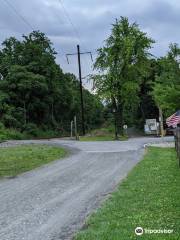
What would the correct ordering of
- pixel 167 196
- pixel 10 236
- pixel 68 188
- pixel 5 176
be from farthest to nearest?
pixel 5 176, pixel 68 188, pixel 167 196, pixel 10 236

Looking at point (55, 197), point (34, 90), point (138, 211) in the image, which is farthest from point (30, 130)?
point (138, 211)

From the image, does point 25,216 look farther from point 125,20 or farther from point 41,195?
point 125,20

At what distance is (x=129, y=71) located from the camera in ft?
233

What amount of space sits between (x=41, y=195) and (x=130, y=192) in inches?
101

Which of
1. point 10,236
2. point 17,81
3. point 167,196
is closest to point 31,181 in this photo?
point 167,196

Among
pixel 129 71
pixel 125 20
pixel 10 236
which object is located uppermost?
pixel 125 20

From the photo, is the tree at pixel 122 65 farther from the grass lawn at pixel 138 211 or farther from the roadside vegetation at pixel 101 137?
the grass lawn at pixel 138 211

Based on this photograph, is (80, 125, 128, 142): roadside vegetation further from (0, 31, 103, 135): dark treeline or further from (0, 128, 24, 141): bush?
(0, 128, 24, 141): bush

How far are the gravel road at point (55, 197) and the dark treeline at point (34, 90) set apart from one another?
164 ft

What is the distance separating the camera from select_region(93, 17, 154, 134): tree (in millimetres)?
70375

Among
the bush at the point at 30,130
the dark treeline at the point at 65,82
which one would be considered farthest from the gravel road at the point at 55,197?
the bush at the point at 30,130

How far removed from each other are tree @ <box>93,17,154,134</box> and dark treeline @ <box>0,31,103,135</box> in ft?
9.88

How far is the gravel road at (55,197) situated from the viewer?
1077 centimetres

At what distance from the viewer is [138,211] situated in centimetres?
1176
